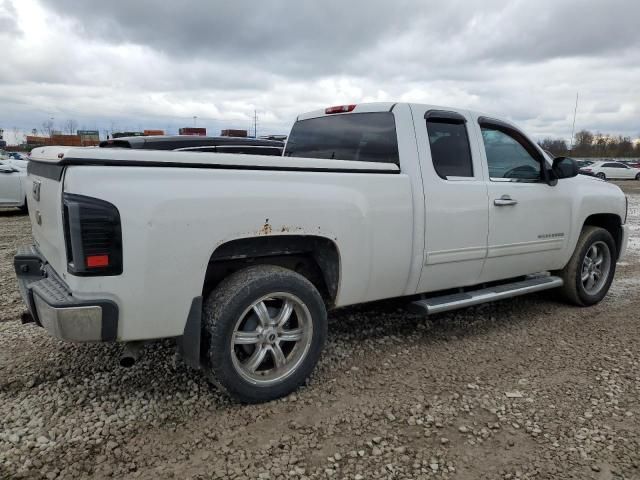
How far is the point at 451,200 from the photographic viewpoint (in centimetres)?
378

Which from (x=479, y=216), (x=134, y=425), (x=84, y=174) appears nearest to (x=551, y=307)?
(x=479, y=216)

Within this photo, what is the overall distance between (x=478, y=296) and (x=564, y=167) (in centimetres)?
153

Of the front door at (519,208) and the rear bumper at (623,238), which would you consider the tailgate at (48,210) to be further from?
the rear bumper at (623,238)

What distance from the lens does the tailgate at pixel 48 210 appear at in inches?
102

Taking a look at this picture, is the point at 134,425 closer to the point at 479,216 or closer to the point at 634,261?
the point at 479,216

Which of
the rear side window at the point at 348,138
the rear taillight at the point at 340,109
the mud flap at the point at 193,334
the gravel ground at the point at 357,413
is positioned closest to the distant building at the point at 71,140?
the rear side window at the point at 348,138

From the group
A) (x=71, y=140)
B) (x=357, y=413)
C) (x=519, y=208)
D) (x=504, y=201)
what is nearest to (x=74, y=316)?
(x=357, y=413)

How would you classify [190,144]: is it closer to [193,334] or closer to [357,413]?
[193,334]

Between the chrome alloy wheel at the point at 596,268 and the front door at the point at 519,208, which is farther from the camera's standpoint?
the chrome alloy wheel at the point at 596,268

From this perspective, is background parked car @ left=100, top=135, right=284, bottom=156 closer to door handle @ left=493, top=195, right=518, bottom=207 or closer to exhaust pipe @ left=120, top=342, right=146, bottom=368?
door handle @ left=493, top=195, right=518, bottom=207

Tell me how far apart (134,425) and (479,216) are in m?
2.82

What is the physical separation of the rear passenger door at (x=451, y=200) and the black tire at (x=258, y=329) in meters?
1.05

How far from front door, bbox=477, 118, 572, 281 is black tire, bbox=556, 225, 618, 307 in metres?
0.34

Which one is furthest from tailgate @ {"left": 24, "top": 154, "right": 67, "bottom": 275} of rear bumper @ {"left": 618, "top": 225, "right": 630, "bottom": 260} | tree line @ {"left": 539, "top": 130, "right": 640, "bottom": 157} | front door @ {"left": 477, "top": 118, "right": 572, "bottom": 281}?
tree line @ {"left": 539, "top": 130, "right": 640, "bottom": 157}
